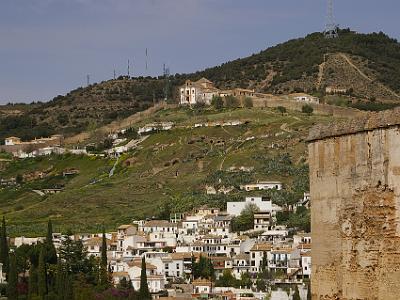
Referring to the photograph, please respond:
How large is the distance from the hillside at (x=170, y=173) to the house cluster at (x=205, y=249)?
135 inches

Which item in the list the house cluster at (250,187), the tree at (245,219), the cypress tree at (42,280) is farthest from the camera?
the house cluster at (250,187)

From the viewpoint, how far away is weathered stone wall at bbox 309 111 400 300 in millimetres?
7691

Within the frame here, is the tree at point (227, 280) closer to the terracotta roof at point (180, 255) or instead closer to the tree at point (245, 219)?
the terracotta roof at point (180, 255)

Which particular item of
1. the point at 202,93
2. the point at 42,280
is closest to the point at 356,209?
the point at 42,280

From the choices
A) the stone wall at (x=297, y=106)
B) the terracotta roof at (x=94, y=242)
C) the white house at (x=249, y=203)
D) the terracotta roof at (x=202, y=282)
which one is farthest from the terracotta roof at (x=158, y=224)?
the stone wall at (x=297, y=106)

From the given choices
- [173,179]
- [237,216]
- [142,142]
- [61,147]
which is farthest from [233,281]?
[61,147]

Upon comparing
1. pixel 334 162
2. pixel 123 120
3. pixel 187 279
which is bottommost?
pixel 187 279

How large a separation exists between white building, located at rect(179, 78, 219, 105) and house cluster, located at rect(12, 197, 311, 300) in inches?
1474

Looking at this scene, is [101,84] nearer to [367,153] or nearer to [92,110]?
[92,110]

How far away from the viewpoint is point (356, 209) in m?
8.17

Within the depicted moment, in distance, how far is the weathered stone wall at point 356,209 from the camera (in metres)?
7.69

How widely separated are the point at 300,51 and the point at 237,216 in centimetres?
6178

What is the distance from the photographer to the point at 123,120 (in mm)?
111812

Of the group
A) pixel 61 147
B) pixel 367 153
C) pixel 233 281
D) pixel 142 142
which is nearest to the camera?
pixel 367 153
